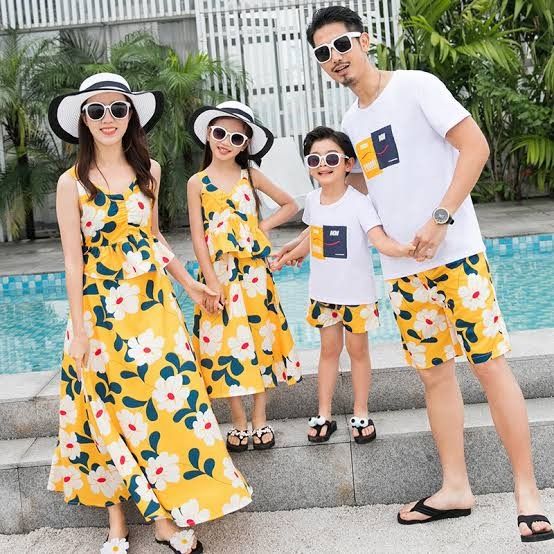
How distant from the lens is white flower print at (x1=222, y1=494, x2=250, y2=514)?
264 centimetres

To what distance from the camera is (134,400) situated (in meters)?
2.66

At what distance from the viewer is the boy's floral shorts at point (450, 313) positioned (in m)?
2.46

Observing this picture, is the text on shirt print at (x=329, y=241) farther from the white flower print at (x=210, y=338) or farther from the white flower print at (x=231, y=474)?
the white flower print at (x=231, y=474)

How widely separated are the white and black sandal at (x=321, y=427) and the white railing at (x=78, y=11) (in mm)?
9067

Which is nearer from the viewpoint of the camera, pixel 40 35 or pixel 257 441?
pixel 257 441

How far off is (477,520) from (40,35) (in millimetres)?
10171

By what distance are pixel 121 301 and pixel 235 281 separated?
1.68ft

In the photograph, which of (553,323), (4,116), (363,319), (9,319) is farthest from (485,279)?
(4,116)

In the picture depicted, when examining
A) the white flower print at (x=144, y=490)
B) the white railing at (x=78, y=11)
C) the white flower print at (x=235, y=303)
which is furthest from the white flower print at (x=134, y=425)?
the white railing at (x=78, y=11)

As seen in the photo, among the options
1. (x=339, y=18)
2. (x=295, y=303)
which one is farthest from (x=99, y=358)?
(x=295, y=303)

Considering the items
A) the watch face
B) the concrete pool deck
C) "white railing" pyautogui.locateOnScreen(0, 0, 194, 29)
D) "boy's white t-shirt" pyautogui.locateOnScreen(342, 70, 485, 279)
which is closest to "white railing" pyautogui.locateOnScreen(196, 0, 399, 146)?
"white railing" pyautogui.locateOnScreen(0, 0, 194, 29)

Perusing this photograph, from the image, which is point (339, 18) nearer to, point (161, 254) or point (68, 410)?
point (161, 254)

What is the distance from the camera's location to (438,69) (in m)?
10.1

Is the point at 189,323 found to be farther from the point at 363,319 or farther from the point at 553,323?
the point at 363,319
